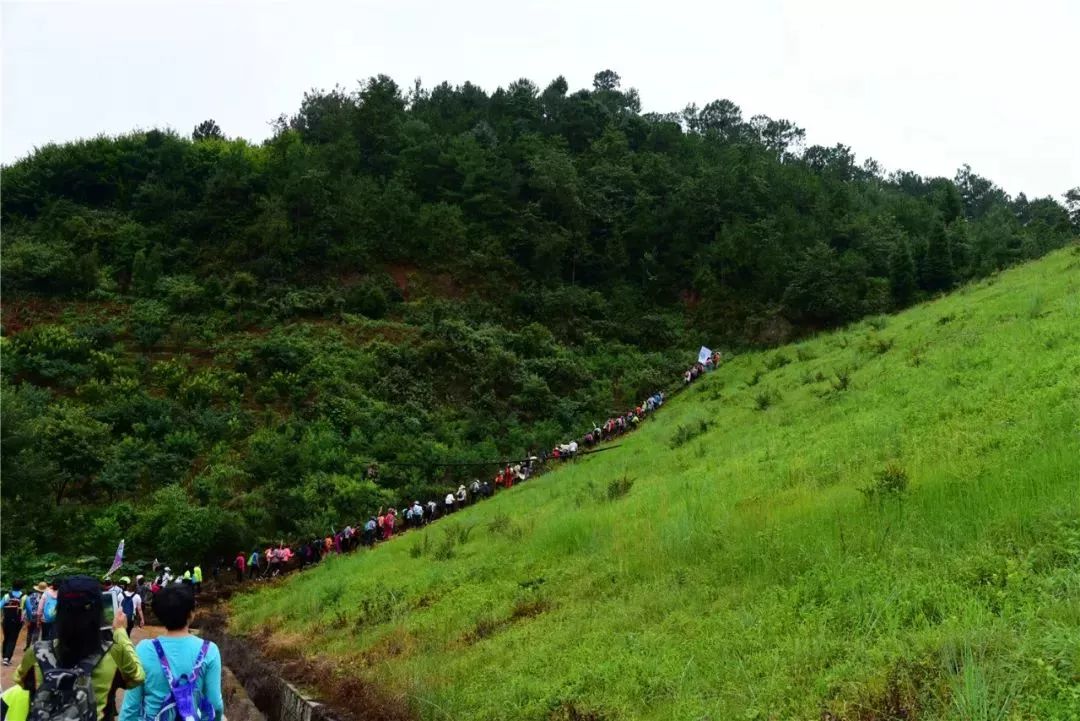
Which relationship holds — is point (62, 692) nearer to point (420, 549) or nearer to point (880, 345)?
point (420, 549)

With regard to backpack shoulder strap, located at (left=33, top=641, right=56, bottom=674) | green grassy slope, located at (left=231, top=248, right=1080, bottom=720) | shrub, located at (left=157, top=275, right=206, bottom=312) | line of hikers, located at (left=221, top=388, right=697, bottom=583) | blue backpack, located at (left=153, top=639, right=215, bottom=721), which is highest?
shrub, located at (left=157, top=275, right=206, bottom=312)

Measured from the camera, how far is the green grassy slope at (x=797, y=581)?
15.5 feet

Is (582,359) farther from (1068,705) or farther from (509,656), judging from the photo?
(1068,705)

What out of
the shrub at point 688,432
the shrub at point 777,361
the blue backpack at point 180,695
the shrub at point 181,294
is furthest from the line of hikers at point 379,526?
the shrub at point 181,294

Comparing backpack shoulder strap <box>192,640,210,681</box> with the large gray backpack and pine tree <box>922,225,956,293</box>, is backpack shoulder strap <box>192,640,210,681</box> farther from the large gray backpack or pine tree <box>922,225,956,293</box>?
pine tree <box>922,225,956,293</box>

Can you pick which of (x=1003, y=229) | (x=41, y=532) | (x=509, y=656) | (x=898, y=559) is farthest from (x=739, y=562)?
(x=1003, y=229)

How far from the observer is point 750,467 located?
1169cm

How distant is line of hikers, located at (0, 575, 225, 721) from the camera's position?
4121mm

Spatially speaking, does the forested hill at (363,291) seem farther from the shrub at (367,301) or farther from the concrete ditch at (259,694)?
the concrete ditch at (259,694)

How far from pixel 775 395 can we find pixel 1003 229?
45065 millimetres

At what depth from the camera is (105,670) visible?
4.26 meters

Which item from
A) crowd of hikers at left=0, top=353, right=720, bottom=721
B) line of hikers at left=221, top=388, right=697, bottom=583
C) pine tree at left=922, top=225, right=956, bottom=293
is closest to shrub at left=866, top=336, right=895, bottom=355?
line of hikers at left=221, top=388, right=697, bottom=583

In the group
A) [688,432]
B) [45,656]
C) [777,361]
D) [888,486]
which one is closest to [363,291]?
[777,361]

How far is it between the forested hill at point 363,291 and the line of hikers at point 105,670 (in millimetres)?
20613
